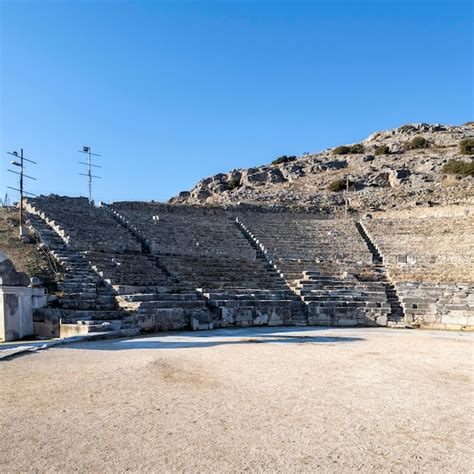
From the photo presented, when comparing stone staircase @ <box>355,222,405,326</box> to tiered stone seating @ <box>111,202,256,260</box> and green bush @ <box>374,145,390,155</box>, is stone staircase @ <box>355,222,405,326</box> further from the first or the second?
green bush @ <box>374,145,390,155</box>

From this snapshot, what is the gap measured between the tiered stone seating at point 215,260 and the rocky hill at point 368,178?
4456 millimetres

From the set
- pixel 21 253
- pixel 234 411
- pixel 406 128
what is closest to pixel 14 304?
pixel 21 253

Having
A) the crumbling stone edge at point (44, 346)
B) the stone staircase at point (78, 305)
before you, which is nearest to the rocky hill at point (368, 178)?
the stone staircase at point (78, 305)

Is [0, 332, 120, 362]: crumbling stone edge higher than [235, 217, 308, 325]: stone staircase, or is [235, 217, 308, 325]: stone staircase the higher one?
[235, 217, 308, 325]: stone staircase

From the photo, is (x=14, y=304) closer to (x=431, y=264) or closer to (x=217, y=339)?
(x=217, y=339)

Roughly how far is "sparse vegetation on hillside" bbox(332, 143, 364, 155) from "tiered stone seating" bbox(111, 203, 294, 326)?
26.3 meters

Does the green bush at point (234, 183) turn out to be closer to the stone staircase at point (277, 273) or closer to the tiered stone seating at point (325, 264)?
the tiered stone seating at point (325, 264)

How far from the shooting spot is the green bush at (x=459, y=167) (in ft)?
112

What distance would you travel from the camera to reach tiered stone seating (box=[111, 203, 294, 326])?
49.4 ft

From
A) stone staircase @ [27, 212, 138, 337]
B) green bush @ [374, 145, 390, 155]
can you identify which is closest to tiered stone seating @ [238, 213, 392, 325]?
stone staircase @ [27, 212, 138, 337]

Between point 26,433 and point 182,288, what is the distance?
11.4 meters

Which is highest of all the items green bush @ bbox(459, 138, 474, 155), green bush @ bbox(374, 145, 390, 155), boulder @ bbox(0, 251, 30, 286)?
green bush @ bbox(374, 145, 390, 155)

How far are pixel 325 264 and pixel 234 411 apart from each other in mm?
15689

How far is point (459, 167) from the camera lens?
3544 centimetres
